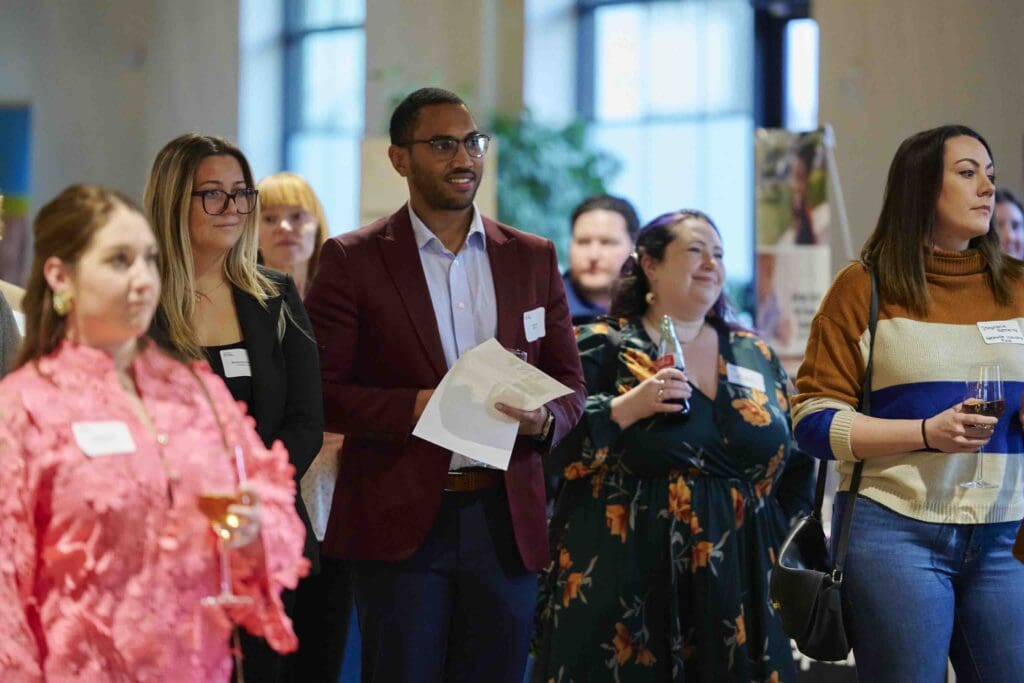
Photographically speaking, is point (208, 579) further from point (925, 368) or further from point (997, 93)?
point (997, 93)

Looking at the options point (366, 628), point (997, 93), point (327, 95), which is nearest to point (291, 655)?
point (366, 628)

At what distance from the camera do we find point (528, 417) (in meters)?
2.90

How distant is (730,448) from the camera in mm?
3627

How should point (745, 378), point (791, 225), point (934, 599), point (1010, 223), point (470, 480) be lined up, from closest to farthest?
point (934, 599), point (470, 480), point (745, 378), point (1010, 223), point (791, 225)

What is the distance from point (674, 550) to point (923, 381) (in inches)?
37.9

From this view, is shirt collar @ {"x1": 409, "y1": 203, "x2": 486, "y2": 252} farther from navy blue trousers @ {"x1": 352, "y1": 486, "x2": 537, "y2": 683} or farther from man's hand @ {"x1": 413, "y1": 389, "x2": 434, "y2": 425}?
navy blue trousers @ {"x1": 352, "y1": 486, "x2": 537, "y2": 683}

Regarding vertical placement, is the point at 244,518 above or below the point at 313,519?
above

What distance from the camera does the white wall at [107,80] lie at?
37.8 ft

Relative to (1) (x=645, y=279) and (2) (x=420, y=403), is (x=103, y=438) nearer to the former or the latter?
(2) (x=420, y=403)

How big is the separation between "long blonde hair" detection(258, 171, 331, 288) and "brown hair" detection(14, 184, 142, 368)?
2.14 m

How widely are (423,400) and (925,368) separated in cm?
104

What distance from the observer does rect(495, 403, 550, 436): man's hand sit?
2.88m

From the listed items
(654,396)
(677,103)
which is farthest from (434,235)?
(677,103)

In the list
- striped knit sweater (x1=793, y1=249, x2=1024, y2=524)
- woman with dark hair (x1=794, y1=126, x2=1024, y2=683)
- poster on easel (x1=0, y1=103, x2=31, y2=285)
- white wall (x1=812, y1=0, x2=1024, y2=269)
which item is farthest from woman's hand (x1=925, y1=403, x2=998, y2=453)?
poster on easel (x1=0, y1=103, x2=31, y2=285)
